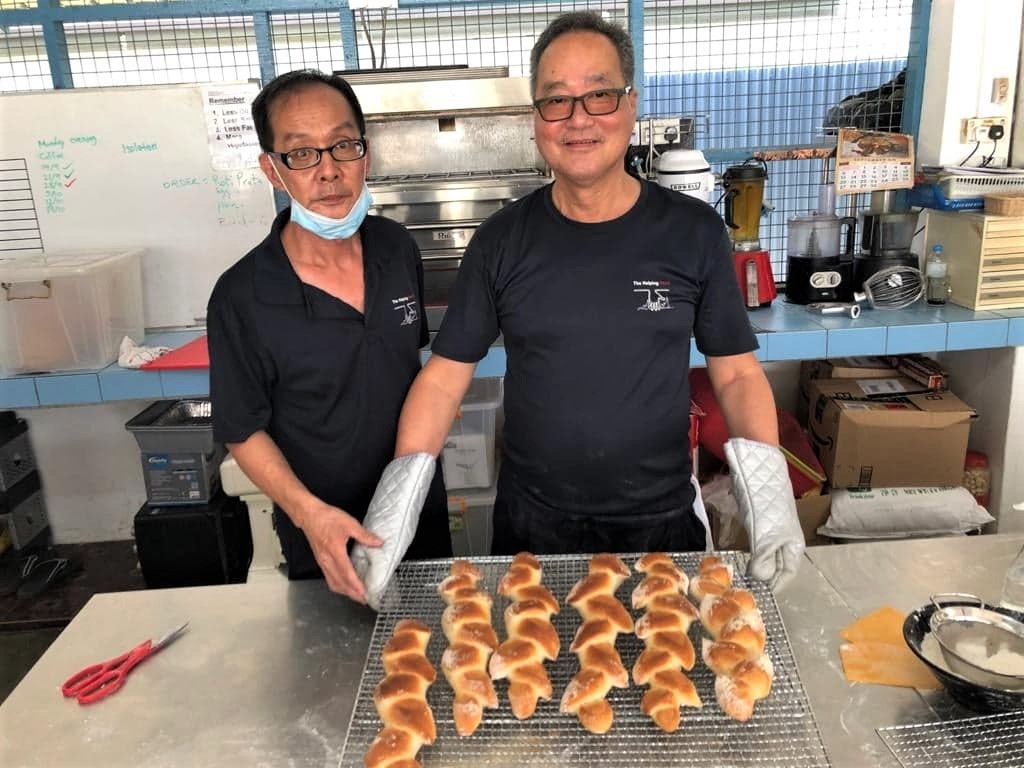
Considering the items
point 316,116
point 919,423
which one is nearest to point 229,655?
point 316,116

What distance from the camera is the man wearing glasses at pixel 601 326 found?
1.58 metres

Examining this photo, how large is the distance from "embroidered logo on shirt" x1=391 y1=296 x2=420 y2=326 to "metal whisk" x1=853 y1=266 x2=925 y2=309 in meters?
2.24

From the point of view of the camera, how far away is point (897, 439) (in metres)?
3.17


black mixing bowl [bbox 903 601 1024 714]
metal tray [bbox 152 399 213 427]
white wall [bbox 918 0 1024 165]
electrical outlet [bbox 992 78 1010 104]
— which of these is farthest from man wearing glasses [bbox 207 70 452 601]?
electrical outlet [bbox 992 78 1010 104]

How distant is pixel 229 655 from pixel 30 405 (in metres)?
2.03

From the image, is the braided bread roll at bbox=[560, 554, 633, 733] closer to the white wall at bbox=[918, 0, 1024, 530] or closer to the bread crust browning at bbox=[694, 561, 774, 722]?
the bread crust browning at bbox=[694, 561, 774, 722]

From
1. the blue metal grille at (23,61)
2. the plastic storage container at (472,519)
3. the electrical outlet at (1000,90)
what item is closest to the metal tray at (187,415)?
the plastic storage container at (472,519)

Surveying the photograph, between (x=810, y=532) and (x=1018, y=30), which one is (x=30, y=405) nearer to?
(x=810, y=532)

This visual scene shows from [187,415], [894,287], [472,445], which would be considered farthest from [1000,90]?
[187,415]

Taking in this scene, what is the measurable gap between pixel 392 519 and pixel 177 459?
89.7 inches

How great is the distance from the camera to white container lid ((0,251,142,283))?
2857 mm

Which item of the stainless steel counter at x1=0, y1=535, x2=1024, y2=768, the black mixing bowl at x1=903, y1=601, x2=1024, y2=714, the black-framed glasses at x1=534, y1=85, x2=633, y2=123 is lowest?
the stainless steel counter at x1=0, y1=535, x2=1024, y2=768

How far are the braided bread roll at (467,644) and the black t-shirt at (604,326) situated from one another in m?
0.41

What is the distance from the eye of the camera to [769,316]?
10.5 feet
